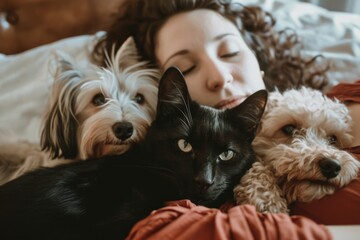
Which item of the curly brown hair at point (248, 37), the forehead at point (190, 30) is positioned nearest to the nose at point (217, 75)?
the forehead at point (190, 30)

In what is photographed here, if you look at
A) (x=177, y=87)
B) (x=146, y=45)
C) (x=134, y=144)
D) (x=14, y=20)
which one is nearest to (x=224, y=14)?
(x=146, y=45)

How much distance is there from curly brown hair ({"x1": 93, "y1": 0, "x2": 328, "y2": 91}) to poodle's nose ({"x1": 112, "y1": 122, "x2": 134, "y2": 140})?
1.74ft

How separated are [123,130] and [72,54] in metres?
1.09

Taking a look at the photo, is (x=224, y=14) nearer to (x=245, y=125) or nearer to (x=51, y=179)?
(x=245, y=125)

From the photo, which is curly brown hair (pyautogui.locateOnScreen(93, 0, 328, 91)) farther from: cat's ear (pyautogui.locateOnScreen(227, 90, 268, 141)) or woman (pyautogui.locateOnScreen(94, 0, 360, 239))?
cat's ear (pyautogui.locateOnScreen(227, 90, 268, 141))

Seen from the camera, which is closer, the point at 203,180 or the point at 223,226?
the point at 223,226

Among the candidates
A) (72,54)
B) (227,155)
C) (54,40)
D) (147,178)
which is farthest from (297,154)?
(54,40)

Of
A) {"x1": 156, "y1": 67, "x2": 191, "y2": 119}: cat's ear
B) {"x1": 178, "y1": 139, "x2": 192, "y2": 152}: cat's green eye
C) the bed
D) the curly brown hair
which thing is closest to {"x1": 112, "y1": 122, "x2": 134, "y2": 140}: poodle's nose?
{"x1": 156, "y1": 67, "x2": 191, "y2": 119}: cat's ear

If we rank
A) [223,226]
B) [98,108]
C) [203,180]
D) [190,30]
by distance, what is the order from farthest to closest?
[190,30], [98,108], [203,180], [223,226]

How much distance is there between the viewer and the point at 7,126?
213 centimetres

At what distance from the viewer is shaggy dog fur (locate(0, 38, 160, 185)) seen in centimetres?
144

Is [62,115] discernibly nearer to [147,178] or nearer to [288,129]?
[147,178]

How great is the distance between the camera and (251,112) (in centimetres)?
136

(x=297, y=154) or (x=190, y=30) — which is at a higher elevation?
(x=190, y=30)
